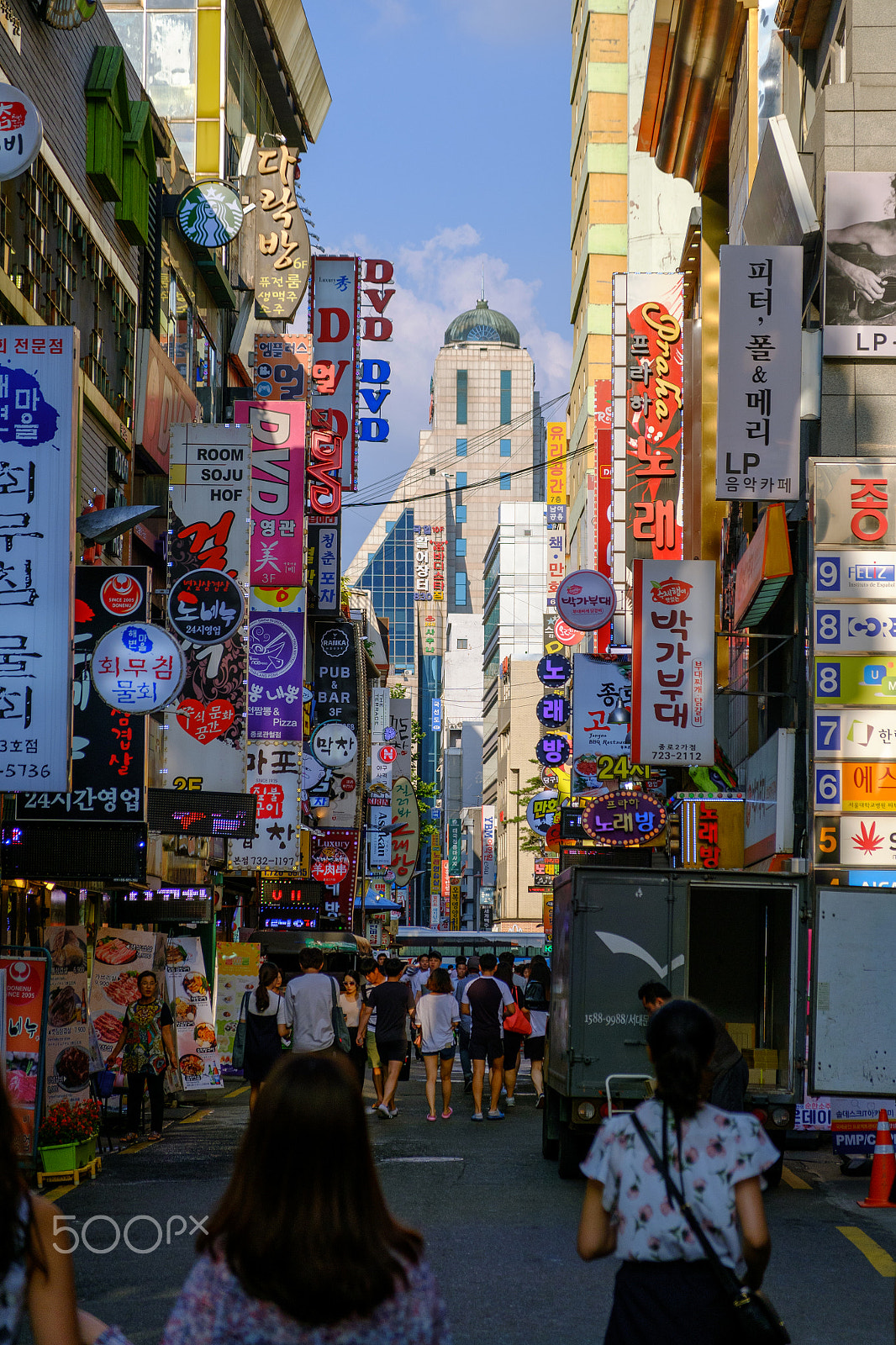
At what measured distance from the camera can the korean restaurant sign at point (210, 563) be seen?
23672mm

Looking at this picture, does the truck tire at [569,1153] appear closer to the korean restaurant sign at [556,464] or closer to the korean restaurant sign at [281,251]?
the korean restaurant sign at [281,251]

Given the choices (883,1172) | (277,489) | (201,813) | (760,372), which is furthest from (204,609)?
(883,1172)

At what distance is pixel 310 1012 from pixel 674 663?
494 inches

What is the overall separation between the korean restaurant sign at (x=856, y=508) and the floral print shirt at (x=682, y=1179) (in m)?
13.4

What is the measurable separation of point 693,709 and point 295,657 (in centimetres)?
763

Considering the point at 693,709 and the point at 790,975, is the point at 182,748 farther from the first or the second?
the point at 790,975

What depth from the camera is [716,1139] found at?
179 inches

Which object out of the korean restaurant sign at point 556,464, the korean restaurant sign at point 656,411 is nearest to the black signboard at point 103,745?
the korean restaurant sign at point 656,411

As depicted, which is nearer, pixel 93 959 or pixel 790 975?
pixel 790 975

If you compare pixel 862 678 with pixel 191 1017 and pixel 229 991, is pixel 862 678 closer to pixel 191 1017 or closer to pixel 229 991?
pixel 191 1017

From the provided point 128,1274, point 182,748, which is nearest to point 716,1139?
point 128,1274

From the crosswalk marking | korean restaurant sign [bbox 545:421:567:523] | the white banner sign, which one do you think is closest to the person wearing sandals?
the crosswalk marking

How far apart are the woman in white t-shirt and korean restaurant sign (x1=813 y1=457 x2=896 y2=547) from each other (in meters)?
6.72

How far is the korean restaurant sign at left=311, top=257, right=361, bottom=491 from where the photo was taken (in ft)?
132
